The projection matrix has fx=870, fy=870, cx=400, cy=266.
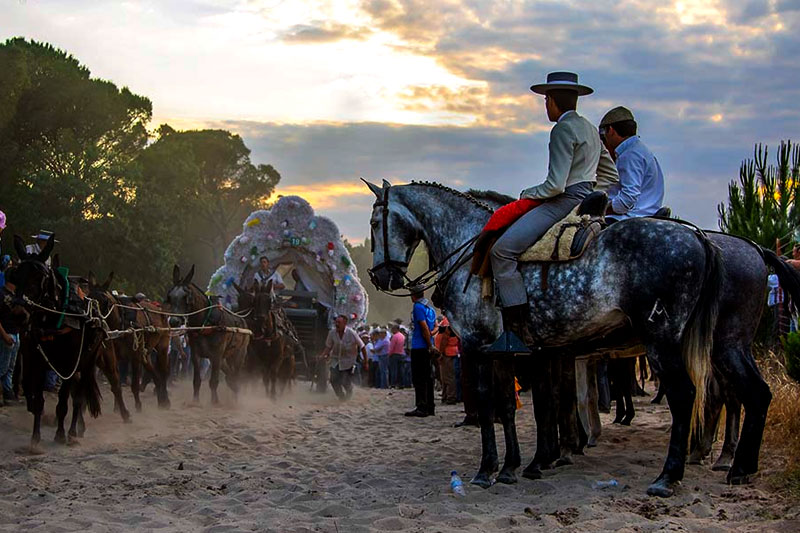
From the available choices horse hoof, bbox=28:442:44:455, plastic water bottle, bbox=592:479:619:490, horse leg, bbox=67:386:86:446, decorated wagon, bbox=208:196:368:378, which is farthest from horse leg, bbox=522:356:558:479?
decorated wagon, bbox=208:196:368:378

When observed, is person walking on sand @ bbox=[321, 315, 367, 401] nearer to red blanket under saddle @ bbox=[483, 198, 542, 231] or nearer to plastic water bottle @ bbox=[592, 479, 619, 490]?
red blanket under saddle @ bbox=[483, 198, 542, 231]

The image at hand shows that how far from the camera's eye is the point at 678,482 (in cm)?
684

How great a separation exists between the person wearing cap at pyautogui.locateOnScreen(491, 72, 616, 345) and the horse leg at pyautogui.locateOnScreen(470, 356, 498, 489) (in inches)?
19.1

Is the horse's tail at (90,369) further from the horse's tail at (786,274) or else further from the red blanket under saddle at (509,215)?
the horse's tail at (786,274)

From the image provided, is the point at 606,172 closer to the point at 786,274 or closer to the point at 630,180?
the point at 630,180

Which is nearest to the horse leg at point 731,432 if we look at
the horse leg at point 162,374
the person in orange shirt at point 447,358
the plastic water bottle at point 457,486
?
the plastic water bottle at point 457,486

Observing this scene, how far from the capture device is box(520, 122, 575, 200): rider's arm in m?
7.45

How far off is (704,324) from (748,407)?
751 mm

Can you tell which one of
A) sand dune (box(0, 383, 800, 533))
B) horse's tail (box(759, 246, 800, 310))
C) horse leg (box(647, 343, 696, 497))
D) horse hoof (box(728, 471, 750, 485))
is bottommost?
sand dune (box(0, 383, 800, 533))

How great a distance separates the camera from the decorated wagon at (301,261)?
2352cm

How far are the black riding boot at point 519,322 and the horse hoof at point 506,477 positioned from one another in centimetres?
112

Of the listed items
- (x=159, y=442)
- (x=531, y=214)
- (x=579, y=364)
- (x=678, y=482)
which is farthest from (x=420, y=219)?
(x=159, y=442)

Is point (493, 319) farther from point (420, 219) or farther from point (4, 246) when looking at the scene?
point (4, 246)

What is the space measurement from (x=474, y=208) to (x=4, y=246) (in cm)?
2695
